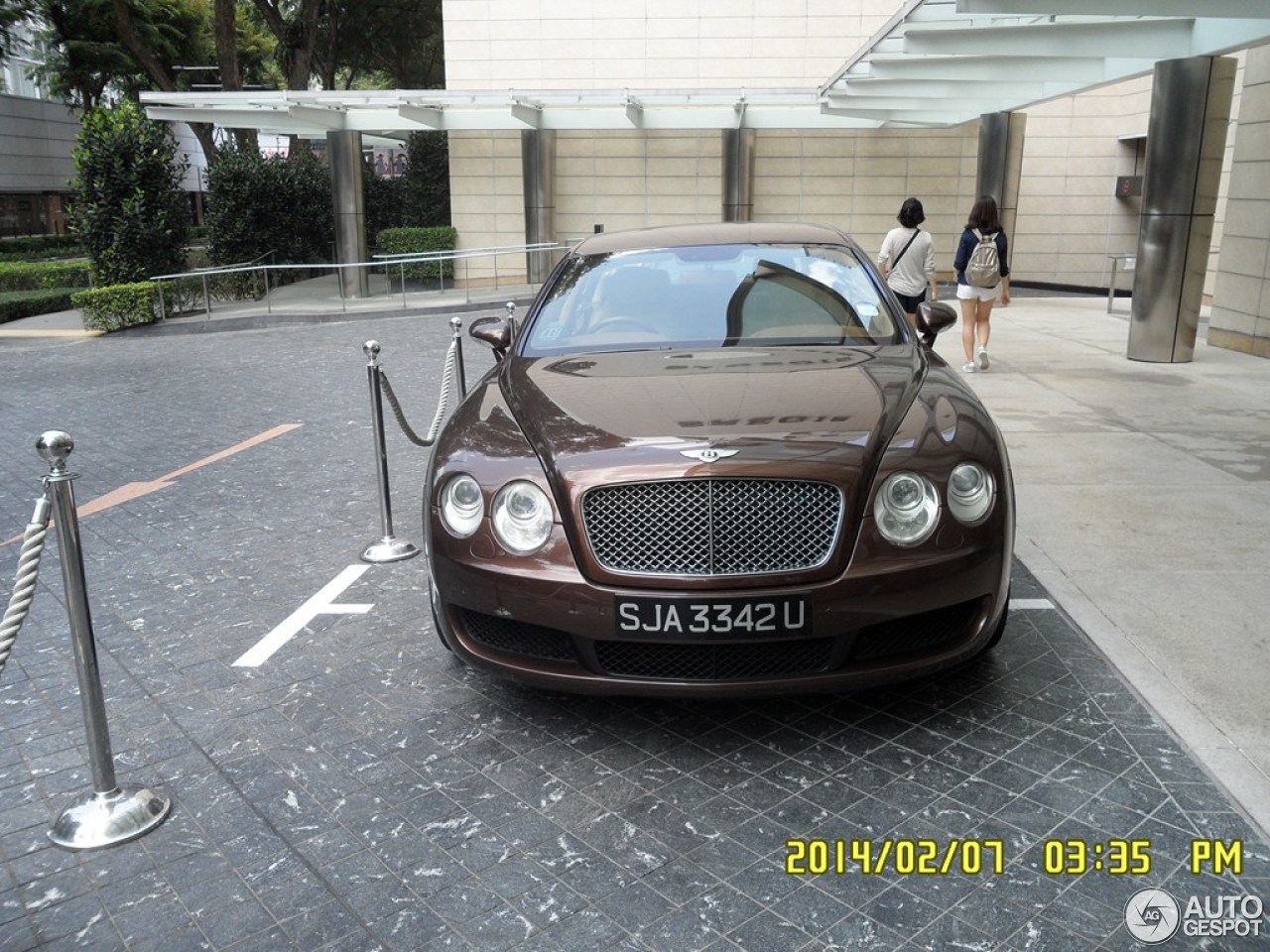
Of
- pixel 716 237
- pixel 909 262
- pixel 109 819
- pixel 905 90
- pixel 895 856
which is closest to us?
pixel 895 856

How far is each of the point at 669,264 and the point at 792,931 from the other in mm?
3166

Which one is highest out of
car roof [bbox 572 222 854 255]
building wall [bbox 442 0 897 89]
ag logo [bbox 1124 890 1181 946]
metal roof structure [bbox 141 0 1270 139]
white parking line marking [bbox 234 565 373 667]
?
building wall [bbox 442 0 897 89]

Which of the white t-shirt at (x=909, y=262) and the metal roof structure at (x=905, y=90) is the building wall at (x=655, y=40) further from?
the white t-shirt at (x=909, y=262)

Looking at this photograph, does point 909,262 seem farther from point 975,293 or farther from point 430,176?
point 430,176

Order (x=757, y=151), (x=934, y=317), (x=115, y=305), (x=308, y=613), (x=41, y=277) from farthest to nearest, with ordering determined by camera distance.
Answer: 1. (x=41, y=277)
2. (x=757, y=151)
3. (x=115, y=305)
4. (x=934, y=317)
5. (x=308, y=613)

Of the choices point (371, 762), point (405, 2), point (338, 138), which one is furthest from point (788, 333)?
A: point (405, 2)

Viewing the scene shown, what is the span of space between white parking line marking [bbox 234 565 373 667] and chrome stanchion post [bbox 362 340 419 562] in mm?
141

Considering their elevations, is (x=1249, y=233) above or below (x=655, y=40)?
below

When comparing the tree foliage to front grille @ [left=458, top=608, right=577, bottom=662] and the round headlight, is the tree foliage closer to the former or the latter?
the round headlight

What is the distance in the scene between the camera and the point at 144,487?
23.6 ft

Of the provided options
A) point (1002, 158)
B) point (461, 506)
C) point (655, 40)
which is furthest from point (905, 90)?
point (461, 506)

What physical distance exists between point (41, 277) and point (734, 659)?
81.9 feet

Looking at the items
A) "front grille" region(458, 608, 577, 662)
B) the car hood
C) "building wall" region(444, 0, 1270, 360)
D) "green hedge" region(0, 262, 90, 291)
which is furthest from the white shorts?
"green hedge" region(0, 262, 90, 291)

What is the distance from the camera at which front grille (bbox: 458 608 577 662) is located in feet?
11.1
